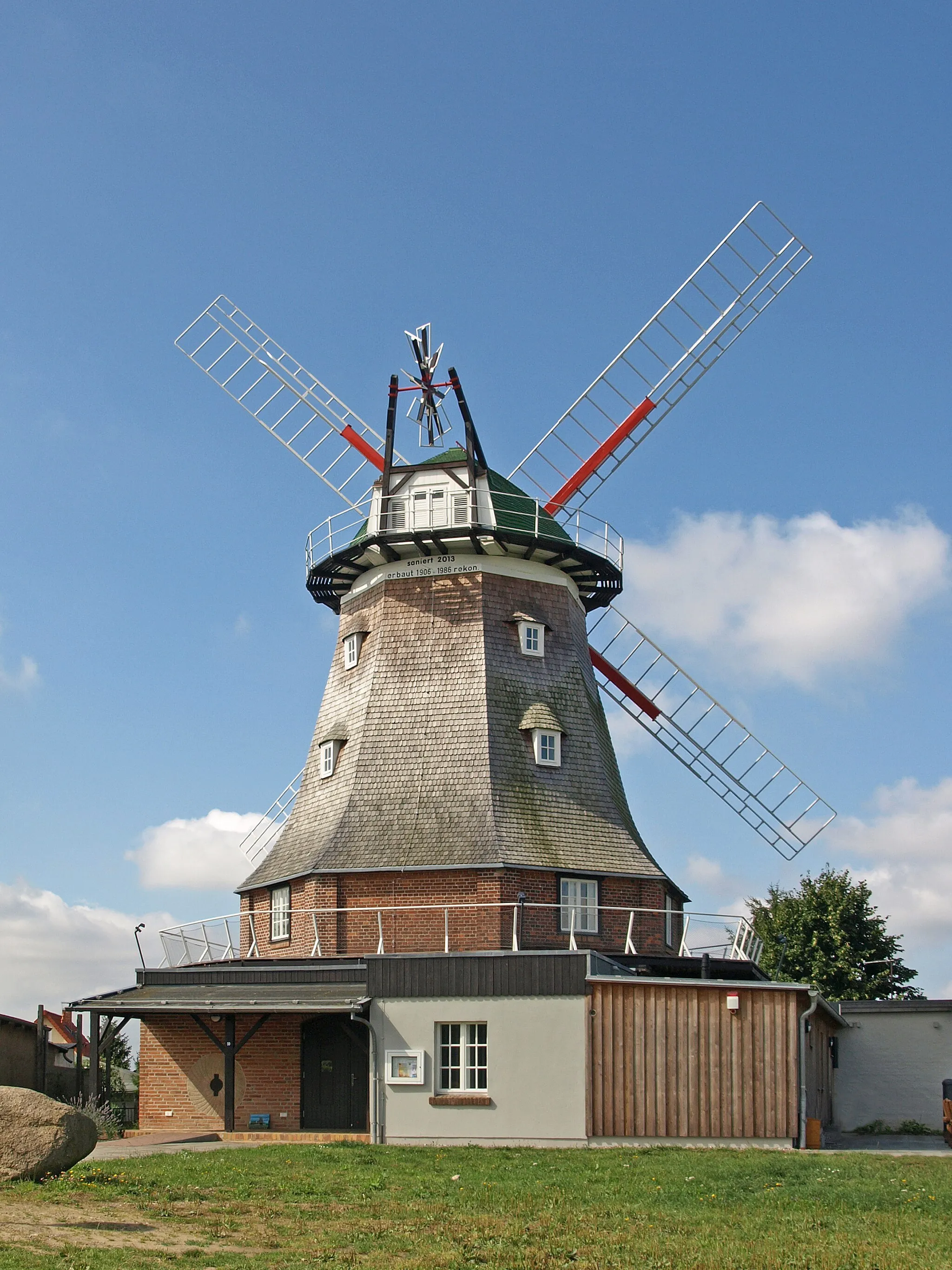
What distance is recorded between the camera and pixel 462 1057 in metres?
22.4

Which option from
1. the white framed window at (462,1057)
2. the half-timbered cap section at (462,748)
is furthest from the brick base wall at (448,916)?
the white framed window at (462,1057)

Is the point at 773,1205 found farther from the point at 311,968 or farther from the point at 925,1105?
the point at 925,1105

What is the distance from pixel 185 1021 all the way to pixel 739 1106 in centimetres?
971

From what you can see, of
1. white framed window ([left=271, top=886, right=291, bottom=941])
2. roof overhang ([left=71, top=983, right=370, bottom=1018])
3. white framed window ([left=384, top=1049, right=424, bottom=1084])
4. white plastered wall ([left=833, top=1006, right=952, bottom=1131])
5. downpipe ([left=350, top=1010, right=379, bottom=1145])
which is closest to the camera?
downpipe ([left=350, top=1010, right=379, bottom=1145])

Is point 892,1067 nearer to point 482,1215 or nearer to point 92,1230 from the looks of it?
point 482,1215

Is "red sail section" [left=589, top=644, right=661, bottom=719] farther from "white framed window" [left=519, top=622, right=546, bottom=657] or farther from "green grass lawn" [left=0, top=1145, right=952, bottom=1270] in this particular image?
"green grass lawn" [left=0, top=1145, right=952, bottom=1270]

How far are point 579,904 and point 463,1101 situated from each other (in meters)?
5.12

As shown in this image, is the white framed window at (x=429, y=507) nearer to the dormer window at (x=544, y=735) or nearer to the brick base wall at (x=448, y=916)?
the dormer window at (x=544, y=735)

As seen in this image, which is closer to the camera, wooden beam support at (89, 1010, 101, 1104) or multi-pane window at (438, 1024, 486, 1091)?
multi-pane window at (438, 1024, 486, 1091)

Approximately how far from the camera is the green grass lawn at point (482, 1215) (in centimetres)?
1127

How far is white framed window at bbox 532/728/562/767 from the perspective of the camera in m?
27.6

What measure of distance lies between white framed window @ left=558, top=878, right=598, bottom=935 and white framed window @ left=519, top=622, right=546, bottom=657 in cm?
497

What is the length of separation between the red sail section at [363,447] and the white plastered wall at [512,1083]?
13183mm

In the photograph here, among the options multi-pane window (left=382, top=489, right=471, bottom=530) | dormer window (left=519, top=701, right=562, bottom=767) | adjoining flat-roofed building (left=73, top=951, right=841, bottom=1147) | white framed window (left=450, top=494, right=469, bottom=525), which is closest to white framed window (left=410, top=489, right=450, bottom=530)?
multi-pane window (left=382, top=489, right=471, bottom=530)
